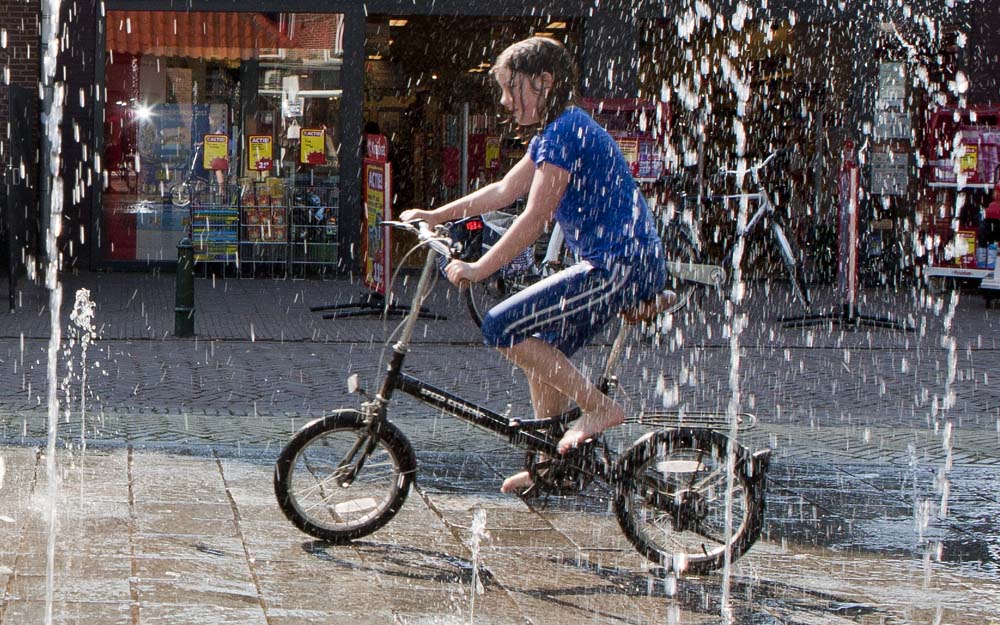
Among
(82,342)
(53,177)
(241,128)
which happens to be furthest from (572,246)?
(241,128)

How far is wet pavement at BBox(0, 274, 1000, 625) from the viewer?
459cm

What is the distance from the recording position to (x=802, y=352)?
11.6 metres

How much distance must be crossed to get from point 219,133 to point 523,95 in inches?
497

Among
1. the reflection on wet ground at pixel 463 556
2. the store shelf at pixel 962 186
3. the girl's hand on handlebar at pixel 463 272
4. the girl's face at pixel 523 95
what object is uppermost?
the girl's face at pixel 523 95

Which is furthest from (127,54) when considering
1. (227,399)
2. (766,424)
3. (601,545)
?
(601,545)

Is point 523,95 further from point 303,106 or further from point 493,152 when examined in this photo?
point 493,152

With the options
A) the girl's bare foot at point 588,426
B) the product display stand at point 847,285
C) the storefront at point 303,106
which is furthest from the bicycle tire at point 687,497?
A: the storefront at point 303,106

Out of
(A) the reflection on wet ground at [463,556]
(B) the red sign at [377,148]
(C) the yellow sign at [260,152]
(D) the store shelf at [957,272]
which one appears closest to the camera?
(A) the reflection on wet ground at [463,556]

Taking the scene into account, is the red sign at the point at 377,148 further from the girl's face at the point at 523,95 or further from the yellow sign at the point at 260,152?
the girl's face at the point at 523,95

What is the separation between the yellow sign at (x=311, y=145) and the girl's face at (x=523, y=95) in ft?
41.1

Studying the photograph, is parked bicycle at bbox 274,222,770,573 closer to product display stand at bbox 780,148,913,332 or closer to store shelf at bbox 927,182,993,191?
product display stand at bbox 780,148,913,332

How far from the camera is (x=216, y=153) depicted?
17062 mm

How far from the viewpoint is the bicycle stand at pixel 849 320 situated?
1321 cm

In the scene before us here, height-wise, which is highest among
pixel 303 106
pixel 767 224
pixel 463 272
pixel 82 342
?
pixel 303 106
